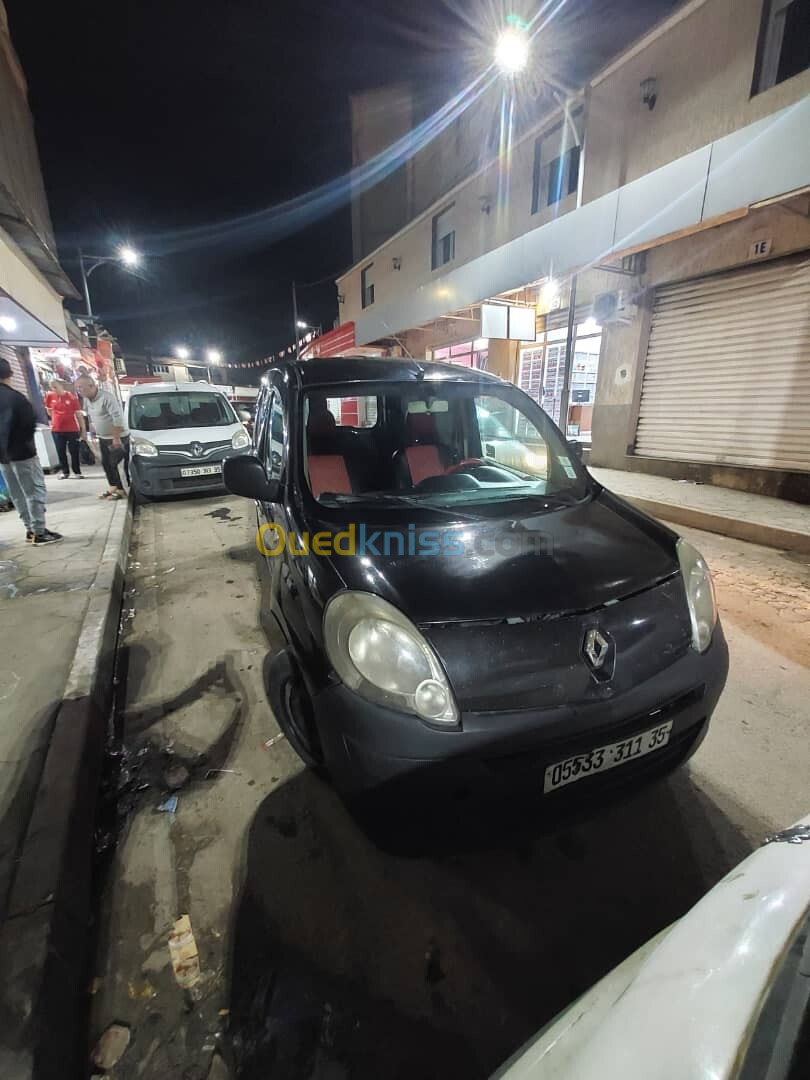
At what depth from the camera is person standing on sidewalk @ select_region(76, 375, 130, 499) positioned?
6.34m

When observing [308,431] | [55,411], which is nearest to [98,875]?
[308,431]

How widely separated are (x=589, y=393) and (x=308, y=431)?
10747 millimetres

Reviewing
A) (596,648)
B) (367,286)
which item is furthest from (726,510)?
(367,286)

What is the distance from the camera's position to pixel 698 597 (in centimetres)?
177

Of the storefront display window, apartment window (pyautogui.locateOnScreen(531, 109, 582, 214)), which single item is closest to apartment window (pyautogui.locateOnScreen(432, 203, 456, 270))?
apartment window (pyautogui.locateOnScreen(531, 109, 582, 214))

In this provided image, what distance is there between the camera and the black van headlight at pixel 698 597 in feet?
5.48

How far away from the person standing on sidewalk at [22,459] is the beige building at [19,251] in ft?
10.4

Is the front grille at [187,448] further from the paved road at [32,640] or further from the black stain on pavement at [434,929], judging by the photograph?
the black stain on pavement at [434,929]

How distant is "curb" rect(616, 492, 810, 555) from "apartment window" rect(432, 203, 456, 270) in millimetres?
11424

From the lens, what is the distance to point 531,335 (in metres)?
9.42

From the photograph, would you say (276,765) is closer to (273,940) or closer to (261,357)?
(273,940)

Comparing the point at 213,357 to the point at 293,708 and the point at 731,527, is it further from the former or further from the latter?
the point at 293,708

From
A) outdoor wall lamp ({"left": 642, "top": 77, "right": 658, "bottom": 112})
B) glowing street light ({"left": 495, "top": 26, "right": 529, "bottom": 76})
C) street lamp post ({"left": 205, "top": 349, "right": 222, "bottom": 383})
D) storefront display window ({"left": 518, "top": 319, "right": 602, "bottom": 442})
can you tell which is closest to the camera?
glowing street light ({"left": 495, "top": 26, "right": 529, "bottom": 76})

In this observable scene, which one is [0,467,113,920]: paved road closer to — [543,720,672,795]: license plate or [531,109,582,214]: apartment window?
[543,720,672,795]: license plate
